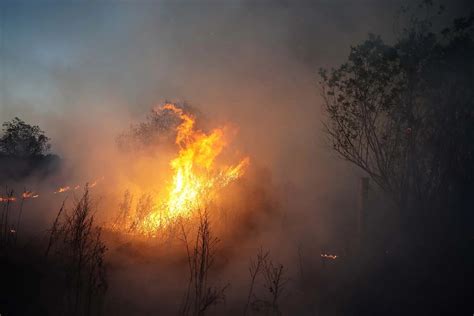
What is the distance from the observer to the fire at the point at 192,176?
12422mm

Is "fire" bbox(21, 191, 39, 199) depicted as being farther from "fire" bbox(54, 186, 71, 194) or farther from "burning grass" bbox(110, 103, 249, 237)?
"burning grass" bbox(110, 103, 249, 237)

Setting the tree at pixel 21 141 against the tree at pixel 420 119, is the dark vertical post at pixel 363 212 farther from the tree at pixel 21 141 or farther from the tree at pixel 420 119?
the tree at pixel 21 141

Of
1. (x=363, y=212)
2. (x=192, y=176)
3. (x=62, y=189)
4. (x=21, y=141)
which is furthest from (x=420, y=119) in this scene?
(x=21, y=141)

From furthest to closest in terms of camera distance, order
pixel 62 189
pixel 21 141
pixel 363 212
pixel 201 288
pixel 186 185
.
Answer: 1. pixel 21 141
2. pixel 62 189
3. pixel 186 185
4. pixel 363 212
5. pixel 201 288

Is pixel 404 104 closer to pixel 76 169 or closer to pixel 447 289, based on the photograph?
pixel 447 289

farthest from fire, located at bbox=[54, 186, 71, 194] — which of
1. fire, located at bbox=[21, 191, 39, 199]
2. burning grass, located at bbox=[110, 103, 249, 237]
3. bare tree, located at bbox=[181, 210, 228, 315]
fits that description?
bare tree, located at bbox=[181, 210, 228, 315]

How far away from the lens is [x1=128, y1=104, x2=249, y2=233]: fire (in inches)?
489

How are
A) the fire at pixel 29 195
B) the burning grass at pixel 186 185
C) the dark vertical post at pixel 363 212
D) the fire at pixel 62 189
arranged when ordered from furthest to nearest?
the fire at pixel 62 189
the fire at pixel 29 195
the burning grass at pixel 186 185
the dark vertical post at pixel 363 212

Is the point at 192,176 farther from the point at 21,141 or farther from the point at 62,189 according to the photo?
the point at 21,141

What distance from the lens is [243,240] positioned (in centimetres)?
1189

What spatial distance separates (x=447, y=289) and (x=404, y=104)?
609 cm

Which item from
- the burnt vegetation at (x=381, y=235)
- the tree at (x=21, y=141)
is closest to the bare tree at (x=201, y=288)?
the burnt vegetation at (x=381, y=235)

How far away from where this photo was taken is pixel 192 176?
13.9 m

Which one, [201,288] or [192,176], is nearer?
[201,288]
